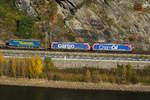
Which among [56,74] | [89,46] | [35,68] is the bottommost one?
[56,74]

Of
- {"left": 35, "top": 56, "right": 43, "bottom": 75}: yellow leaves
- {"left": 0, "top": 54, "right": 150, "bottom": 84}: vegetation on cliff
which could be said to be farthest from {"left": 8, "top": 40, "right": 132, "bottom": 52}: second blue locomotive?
{"left": 35, "top": 56, "right": 43, "bottom": 75}: yellow leaves

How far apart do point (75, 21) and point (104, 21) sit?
42.1 ft

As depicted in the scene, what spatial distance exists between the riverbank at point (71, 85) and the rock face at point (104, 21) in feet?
112

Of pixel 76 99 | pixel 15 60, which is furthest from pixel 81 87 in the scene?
pixel 15 60

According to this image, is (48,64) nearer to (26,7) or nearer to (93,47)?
(93,47)

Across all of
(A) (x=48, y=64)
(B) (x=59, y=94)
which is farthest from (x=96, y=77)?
(A) (x=48, y=64)

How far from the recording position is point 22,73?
40375mm

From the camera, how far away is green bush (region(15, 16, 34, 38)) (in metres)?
69.0

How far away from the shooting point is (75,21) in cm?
7388

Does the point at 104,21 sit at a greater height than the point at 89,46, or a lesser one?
greater

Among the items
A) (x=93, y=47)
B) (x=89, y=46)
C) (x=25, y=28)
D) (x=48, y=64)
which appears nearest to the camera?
(x=48, y=64)

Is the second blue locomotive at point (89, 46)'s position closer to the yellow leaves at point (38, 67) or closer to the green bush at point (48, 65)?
the green bush at point (48, 65)

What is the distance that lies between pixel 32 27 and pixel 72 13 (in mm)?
19172

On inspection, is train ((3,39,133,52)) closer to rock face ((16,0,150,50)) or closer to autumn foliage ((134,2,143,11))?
rock face ((16,0,150,50))
